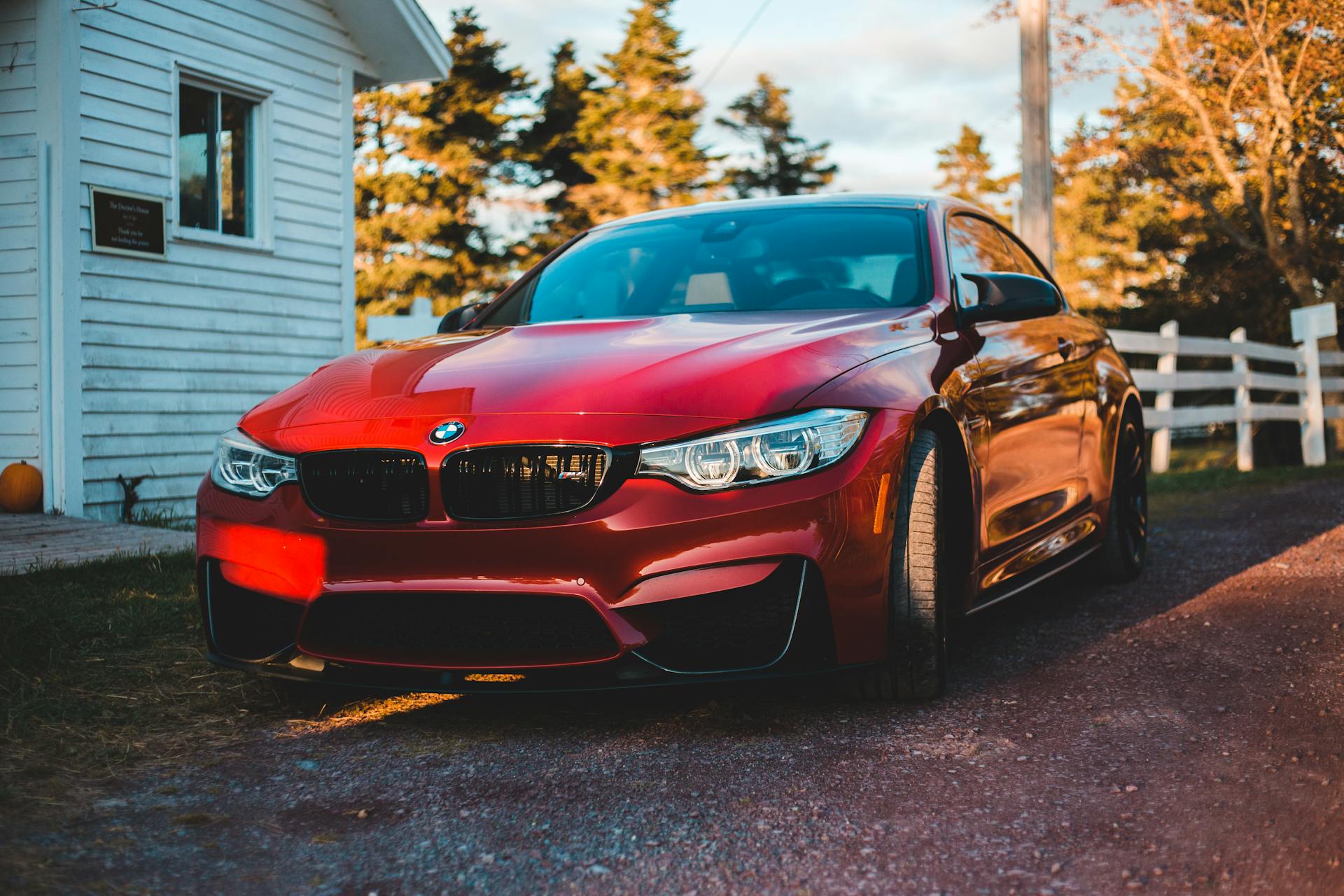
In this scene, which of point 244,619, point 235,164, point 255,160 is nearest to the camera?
point 244,619

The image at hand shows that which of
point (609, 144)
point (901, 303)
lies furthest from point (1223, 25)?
point (609, 144)

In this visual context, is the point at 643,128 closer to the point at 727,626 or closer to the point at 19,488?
the point at 19,488

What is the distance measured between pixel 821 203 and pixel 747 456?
6.21ft

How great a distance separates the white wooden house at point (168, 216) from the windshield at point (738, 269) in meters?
4.76

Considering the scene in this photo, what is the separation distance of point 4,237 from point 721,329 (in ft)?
20.5

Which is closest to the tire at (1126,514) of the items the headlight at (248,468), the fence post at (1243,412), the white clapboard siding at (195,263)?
the headlight at (248,468)

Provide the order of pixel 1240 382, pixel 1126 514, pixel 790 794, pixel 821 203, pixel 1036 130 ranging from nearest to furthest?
1. pixel 790 794
2. pixel 821 203
3. pixel 1126 514
4. pixel 1036 130
5. pixel 1240 382

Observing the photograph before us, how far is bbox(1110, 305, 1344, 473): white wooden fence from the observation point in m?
11.8

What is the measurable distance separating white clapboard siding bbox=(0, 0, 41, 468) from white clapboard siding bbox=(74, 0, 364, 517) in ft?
0.27

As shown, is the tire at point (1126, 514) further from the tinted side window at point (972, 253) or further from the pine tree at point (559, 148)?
the pine tree at point (559, 148)

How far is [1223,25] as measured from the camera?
58.7ft

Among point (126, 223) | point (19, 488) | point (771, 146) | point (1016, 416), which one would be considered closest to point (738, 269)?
point (1016, 416)

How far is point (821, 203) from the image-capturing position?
15.2ft

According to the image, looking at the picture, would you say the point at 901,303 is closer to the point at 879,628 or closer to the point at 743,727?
the point at 879,628
